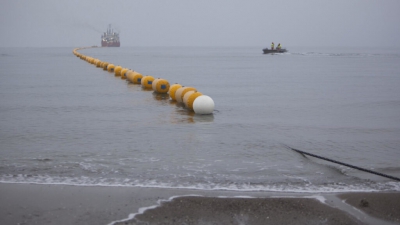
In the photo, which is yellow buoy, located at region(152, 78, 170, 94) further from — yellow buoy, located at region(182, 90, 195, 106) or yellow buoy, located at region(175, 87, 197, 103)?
yellow buoy, located at region(182, 90, 195, 106)

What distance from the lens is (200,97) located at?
14938 millimetres

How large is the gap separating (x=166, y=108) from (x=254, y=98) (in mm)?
5305

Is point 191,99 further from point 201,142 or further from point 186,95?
point 201,142

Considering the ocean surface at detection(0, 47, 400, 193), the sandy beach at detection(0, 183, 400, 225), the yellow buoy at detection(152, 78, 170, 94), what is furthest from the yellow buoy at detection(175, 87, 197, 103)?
the sandy beach at detection(0, 183, 400, 225)

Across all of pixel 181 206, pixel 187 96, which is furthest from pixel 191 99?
pixel 181 206

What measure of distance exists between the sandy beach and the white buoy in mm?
7679

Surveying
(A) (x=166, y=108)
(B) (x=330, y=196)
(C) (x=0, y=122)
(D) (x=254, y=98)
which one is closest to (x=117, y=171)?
(B) (x=330, y=196)

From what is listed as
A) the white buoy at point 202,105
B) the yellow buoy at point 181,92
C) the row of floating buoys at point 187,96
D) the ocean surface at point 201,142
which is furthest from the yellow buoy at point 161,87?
the white buoy at point 202,105

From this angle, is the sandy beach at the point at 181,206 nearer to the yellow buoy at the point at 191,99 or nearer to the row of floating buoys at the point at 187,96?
the row of floating buoys at the point at 187,96

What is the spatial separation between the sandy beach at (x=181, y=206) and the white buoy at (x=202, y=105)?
7679 mm

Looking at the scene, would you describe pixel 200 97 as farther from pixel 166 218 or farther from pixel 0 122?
pixel 166 218

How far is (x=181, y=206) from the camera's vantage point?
20.8 feet

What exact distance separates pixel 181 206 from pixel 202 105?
8503 millimetres

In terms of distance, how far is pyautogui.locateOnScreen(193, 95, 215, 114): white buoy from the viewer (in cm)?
1471
